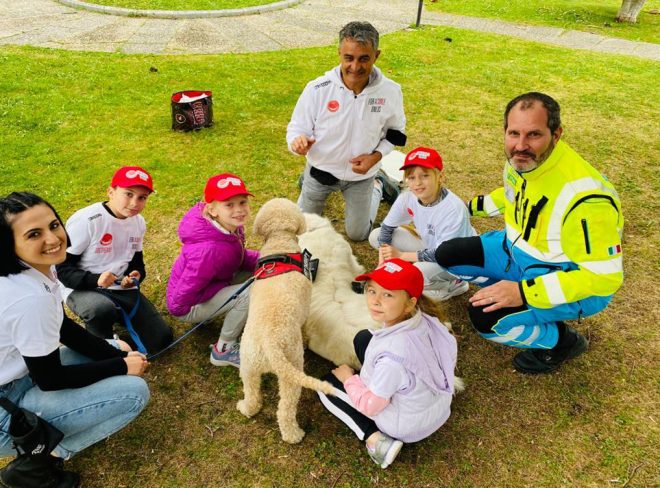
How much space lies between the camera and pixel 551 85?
9.40 meters

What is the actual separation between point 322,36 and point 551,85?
623 centimetres

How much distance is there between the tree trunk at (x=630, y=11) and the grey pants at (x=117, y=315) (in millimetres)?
17889

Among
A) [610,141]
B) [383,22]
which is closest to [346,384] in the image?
[610,141]

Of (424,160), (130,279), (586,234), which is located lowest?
(130,279)

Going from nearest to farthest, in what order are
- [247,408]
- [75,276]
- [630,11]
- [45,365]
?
[45,365] → [247,408] → [75,276] → [630,11]

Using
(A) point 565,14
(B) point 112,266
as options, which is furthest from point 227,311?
(A) point 565,14

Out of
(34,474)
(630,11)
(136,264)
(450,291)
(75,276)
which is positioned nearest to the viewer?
(34,474)

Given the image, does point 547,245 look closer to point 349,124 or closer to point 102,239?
point 349,124

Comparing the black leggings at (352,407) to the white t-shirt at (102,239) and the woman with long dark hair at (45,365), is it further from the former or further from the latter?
the white t-shirt at (102,239)

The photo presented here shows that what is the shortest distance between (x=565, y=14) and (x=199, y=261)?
56.7 feet

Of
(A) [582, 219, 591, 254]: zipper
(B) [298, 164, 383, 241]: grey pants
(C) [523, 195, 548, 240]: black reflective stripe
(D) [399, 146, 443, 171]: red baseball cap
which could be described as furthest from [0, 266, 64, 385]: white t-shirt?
(A) [582, 219, 591, 254]: zipper

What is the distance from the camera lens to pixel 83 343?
3.07 meters

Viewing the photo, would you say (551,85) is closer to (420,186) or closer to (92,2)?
(420,186)

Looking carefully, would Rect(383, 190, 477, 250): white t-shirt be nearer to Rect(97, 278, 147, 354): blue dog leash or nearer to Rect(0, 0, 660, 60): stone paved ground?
Rect(97, 278, 147, 354): blue dog leash
